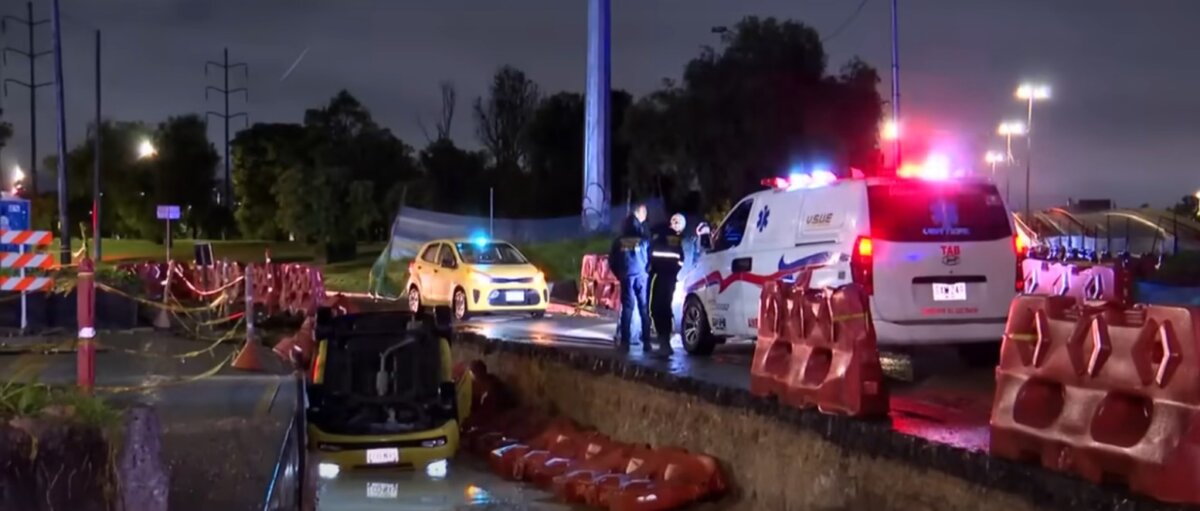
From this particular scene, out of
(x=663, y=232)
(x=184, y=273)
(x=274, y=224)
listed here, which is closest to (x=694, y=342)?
(x=663, y=232)

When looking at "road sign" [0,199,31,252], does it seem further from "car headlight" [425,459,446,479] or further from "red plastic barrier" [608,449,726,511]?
"red plastic barrier" [608,449,726,511]

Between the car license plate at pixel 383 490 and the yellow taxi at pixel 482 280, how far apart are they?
11108 millimetres

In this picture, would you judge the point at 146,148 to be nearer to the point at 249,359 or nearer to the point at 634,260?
the point at 249,359

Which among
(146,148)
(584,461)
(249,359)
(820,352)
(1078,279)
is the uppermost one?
(146,148)

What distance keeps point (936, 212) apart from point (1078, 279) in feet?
21.4

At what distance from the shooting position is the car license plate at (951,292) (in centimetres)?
1094

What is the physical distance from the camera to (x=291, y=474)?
8.53 metres

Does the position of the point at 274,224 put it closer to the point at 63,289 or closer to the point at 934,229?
the point at 63,289

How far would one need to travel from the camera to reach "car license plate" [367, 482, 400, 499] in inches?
410

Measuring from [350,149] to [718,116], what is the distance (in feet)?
61.7

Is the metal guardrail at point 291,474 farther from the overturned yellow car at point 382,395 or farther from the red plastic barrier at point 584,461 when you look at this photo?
the red plastic barrier at point 584,461

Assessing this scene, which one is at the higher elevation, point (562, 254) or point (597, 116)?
point (597, 116)

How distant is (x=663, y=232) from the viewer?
14.1 metres

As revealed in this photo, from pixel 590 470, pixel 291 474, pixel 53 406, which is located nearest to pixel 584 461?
pixel 590 470
